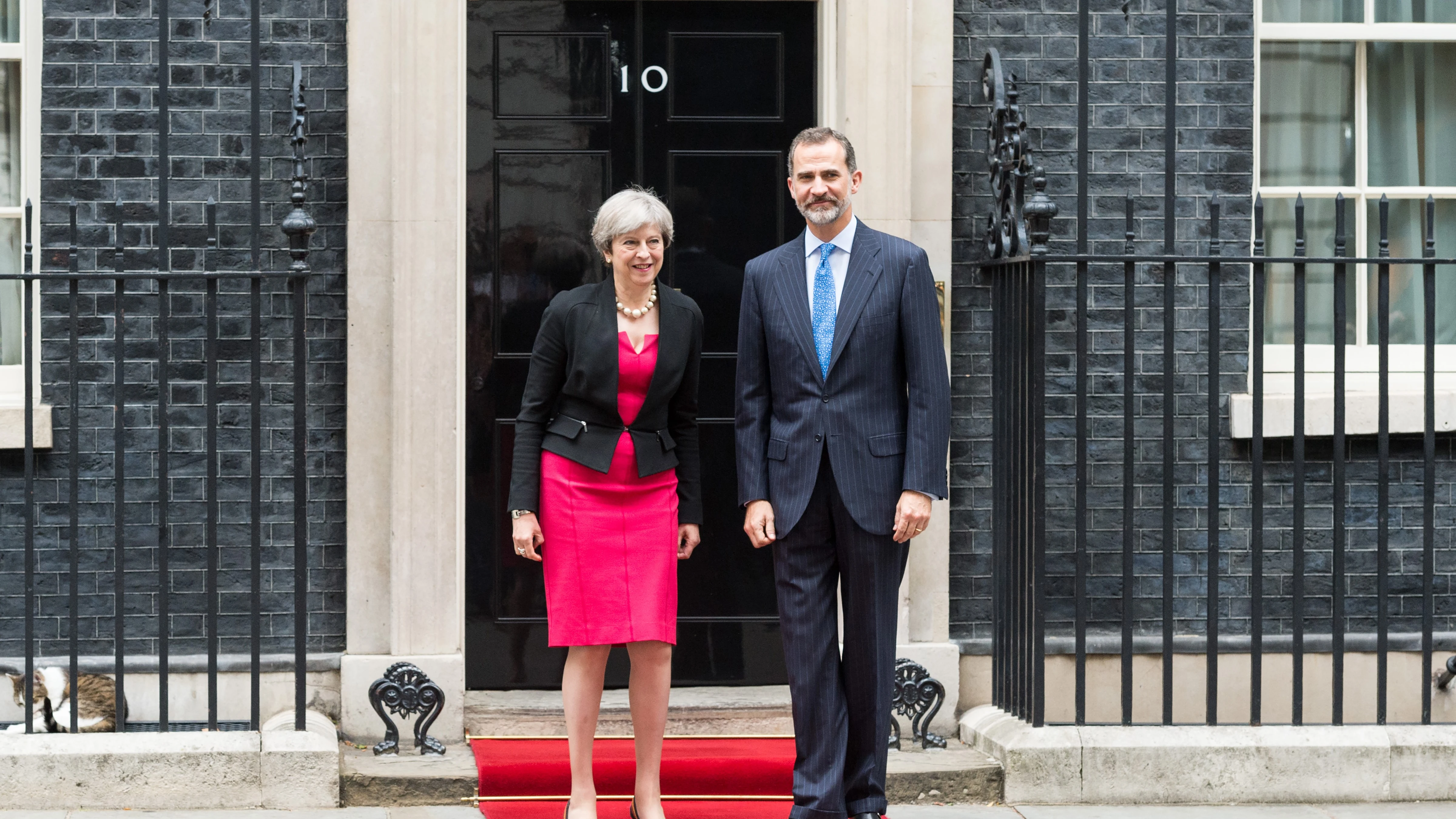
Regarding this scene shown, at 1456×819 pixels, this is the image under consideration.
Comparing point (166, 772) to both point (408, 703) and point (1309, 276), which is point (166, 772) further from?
point (1309, 276)

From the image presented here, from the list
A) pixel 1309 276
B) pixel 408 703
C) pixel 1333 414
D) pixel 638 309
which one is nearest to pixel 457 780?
pixel 408 703

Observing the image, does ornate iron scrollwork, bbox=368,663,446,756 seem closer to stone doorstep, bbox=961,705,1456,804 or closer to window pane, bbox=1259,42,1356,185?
stone doorstep, bbox=961,705,1456,804

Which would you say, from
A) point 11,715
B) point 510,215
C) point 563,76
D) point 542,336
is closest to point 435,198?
point 510,215

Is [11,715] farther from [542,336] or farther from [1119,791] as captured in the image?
[1119,791]

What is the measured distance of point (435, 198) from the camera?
5.38 meters

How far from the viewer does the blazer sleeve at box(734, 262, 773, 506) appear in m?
4.29

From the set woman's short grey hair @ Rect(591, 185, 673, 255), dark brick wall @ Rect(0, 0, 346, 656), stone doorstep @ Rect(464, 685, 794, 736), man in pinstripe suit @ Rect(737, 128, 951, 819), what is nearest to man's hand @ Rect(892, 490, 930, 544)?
man in pinstripe suit @ Rect(737, 128, 951, 819)

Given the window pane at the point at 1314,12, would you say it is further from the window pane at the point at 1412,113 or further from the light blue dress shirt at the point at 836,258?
the light blue dress shirt at the point at 836,258

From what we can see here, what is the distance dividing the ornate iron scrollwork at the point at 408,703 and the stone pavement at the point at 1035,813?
0.35 metres

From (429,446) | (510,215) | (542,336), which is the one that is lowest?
(429,446)

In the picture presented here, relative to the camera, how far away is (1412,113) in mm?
6180

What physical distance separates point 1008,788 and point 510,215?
2.70 metres

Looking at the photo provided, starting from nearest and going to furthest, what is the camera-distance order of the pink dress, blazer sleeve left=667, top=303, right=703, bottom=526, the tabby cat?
the pink dress
blazer sleeve left=667, top=303, right=703, bottom=526
the tabby cat

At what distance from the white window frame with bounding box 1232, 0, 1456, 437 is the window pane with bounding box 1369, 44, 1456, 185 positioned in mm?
45
